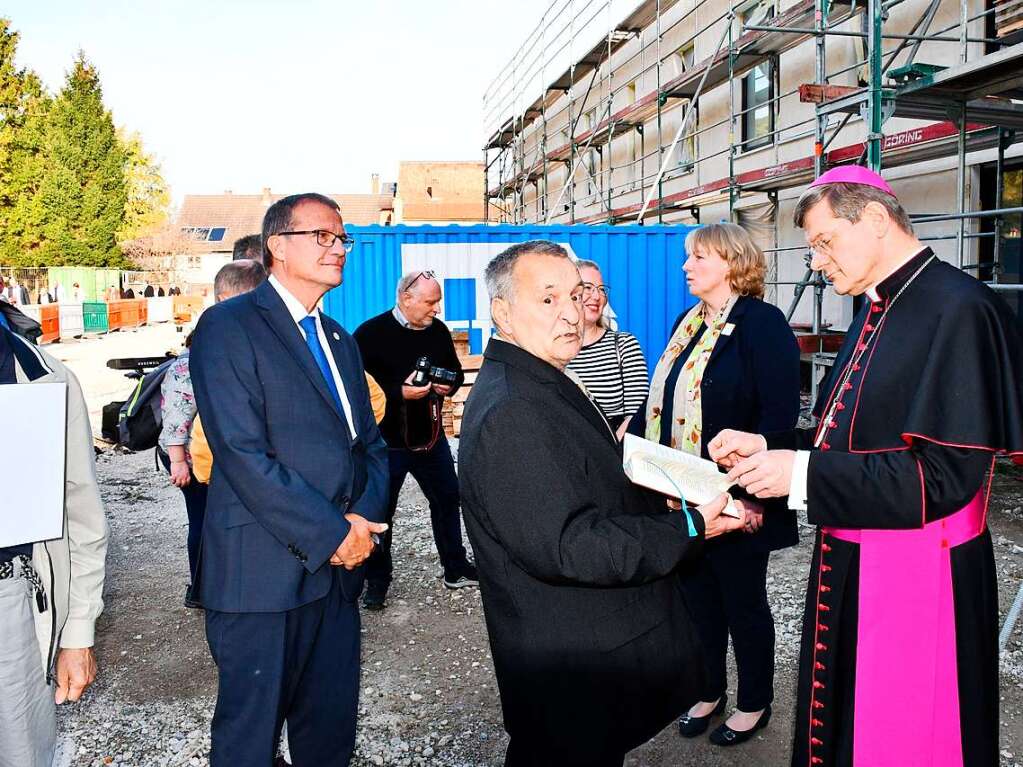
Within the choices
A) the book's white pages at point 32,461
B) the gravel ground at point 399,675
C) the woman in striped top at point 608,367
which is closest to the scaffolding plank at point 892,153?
the gravel ground at point 399,675

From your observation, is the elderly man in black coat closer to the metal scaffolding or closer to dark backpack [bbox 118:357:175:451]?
dark backpack [bbox 118:357:175:451]

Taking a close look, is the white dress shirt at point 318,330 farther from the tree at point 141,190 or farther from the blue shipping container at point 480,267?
the tree at point 141,190

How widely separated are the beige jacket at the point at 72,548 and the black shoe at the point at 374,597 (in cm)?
289

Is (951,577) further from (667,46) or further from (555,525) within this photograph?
(667,46)

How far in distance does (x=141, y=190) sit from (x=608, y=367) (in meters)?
43.5

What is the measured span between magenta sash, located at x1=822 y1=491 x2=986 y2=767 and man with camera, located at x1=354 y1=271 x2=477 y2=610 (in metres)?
3.10

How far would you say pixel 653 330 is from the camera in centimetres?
1083

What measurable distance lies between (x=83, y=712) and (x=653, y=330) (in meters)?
8.48

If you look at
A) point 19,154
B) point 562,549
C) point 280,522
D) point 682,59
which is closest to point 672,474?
point 562,549

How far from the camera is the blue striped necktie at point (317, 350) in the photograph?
8.63ft

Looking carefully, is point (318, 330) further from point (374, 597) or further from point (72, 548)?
point (374, 597)

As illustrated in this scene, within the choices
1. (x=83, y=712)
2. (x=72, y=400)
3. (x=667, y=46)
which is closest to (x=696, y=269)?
(x=72, y=400)

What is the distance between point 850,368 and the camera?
7.32ft

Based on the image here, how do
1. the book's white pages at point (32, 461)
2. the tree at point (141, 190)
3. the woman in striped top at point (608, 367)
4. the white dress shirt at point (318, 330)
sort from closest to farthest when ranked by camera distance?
the book's white pages at point (32, 461)
the white dress shirt at point (318, 330)
the woman in striped top at point (608, 367)
the tree at point (141, 190)
